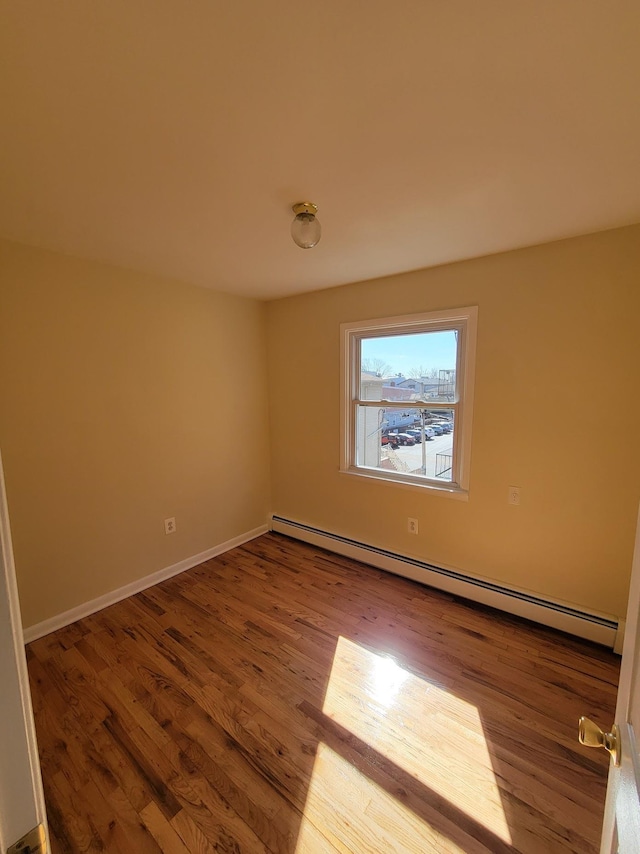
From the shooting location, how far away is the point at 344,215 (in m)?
1.68

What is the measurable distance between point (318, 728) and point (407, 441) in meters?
1.89

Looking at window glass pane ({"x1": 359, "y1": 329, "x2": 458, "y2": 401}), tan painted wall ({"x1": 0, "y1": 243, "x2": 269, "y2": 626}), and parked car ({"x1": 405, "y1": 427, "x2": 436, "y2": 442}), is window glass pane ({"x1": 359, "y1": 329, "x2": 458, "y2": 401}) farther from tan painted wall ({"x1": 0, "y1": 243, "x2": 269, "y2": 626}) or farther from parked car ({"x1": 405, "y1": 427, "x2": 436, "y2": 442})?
tan painted wall ({"x1": 0, "y1": 243, "x2": 269, "y2": 626})

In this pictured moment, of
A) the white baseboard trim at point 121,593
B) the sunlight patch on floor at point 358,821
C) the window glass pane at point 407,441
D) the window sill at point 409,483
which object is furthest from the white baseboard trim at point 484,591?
the sunlight patch on floor at point 358,821

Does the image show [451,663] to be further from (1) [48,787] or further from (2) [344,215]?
(2) [344,215]

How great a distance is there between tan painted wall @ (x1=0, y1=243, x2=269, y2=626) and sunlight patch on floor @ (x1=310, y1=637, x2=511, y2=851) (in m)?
1.69

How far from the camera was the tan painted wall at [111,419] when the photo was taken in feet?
6.71

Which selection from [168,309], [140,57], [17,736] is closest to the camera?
[17,736]

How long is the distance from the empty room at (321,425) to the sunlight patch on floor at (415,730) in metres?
0.01

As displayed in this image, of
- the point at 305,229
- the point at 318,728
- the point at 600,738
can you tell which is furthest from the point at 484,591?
the point at 305,229

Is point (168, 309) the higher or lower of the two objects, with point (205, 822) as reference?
higher

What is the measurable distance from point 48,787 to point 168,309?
263 centimetres

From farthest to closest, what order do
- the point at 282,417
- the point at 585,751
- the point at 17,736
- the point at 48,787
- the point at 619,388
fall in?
1. the point at 282,417
2. the point at 619,388
3. the point at 585,751
4. the point at 48,787
5. the point at 17,736

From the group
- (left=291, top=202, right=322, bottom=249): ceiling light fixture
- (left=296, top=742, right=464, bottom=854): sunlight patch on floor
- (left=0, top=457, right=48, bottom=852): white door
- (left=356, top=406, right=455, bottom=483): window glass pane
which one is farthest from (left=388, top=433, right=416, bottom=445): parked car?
(left=0, top=457, right=48, bottom=852): white door

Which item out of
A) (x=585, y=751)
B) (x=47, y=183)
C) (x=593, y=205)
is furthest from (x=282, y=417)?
(x=585, y=751)
